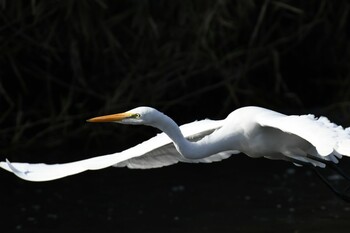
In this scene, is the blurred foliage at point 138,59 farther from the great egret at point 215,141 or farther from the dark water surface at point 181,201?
the great egret at point 215,141

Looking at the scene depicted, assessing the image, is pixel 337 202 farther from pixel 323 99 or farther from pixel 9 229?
pixel 323 99

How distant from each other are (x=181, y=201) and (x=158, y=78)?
1891 mm

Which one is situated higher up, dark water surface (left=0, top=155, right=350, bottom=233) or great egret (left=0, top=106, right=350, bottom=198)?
great egret (left=0, top=106, right=350, bottom=198)

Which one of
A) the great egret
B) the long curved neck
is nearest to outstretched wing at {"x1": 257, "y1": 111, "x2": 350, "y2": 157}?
the great egret

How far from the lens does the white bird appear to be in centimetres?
469

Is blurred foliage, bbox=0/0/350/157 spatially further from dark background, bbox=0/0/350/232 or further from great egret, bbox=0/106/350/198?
great egret, bbox=0/106/350/198

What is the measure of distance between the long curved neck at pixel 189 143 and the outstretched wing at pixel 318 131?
24cm

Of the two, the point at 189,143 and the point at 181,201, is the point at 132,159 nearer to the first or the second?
the point at 189,143

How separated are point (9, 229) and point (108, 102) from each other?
217cm

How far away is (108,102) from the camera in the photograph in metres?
8.12

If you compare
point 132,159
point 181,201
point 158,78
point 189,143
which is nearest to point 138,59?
point 158,78

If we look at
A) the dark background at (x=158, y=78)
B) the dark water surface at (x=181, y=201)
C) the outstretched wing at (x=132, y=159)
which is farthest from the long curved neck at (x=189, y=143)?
the dark background at (x=158, y=78)

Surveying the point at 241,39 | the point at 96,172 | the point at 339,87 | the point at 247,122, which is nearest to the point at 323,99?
the point at 339,87

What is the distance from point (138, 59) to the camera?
8406mm
